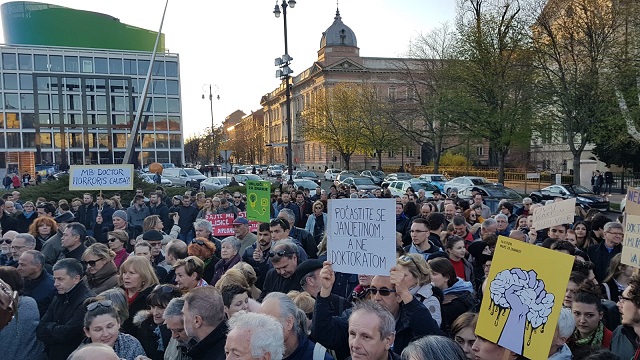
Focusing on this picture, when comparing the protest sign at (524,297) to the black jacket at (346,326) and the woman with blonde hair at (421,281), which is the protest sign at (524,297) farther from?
the woman with blonde hair at (421,281)

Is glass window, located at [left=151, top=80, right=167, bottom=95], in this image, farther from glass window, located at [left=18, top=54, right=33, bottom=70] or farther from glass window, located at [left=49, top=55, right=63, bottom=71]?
glass window, located at [left=18, top=54, right=33, bottom=70]

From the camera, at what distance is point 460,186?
96.6 feet

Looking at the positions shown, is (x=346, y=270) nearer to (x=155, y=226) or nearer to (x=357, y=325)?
(x=357, y=325)

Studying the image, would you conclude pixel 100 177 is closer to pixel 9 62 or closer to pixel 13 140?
pixel 13 140

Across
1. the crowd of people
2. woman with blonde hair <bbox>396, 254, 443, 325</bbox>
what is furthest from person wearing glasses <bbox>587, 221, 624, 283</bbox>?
woman with blonde hair <bbox>396, 254, 443, 325</bbox>

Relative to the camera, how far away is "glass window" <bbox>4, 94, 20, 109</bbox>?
5681cm

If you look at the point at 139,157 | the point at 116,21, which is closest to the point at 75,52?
the point at 139,157

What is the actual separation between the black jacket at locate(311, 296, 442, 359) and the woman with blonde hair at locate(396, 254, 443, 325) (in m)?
0.34

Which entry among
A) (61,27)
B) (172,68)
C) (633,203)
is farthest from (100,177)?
(61,27)

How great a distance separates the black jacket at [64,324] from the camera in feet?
13.7

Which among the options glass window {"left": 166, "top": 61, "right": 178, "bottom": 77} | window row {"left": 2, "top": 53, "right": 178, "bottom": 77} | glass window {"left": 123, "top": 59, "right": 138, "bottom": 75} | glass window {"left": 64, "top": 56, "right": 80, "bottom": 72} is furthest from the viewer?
glass window {"left": 166, "top": 61, "right": 178, "bottom": 77}

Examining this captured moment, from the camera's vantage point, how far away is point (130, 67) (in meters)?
62.6

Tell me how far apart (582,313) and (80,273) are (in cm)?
429

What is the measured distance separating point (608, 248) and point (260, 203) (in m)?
5.23
